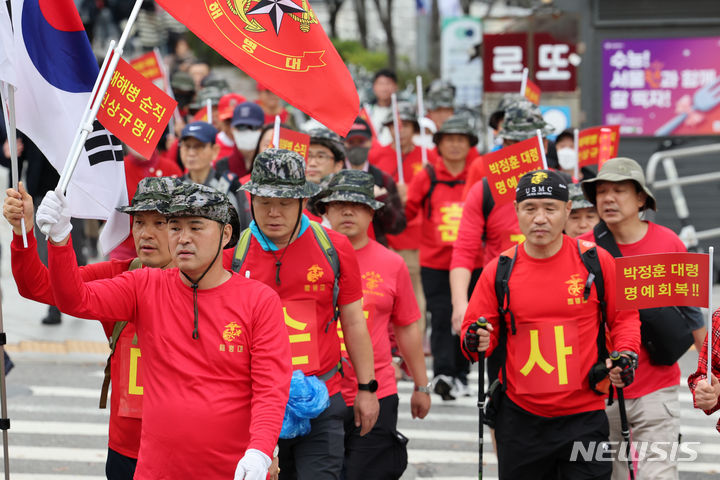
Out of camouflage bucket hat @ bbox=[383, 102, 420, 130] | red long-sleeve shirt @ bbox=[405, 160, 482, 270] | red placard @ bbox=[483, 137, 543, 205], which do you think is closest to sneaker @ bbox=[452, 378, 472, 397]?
red long-sleeve shirt @ bbox=[405, 160, 482, 270]

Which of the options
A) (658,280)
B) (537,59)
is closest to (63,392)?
(658,280)

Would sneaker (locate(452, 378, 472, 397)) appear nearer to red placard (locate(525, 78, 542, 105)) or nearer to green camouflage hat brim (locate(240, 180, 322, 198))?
red placard (locate(525, 78, 542, 105))

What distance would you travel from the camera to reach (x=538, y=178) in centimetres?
577

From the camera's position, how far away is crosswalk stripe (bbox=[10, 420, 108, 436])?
29.0ft

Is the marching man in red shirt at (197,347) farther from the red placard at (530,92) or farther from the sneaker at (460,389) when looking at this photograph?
the red placard at (530,92)

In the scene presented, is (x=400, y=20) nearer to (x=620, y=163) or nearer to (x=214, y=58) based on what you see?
(x=214, y=58)

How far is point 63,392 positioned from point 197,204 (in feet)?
19.7

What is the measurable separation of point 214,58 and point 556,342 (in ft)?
83.7

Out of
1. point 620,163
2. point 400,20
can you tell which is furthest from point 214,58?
point 620,163

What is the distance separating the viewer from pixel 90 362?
11031 millimetres

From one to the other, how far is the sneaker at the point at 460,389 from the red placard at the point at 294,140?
3.28 meters

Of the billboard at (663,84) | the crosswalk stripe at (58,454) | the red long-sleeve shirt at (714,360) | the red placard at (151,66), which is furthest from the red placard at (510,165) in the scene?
the billboard at (663,84)

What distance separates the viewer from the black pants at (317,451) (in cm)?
540

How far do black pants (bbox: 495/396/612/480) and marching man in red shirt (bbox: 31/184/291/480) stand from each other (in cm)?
169
